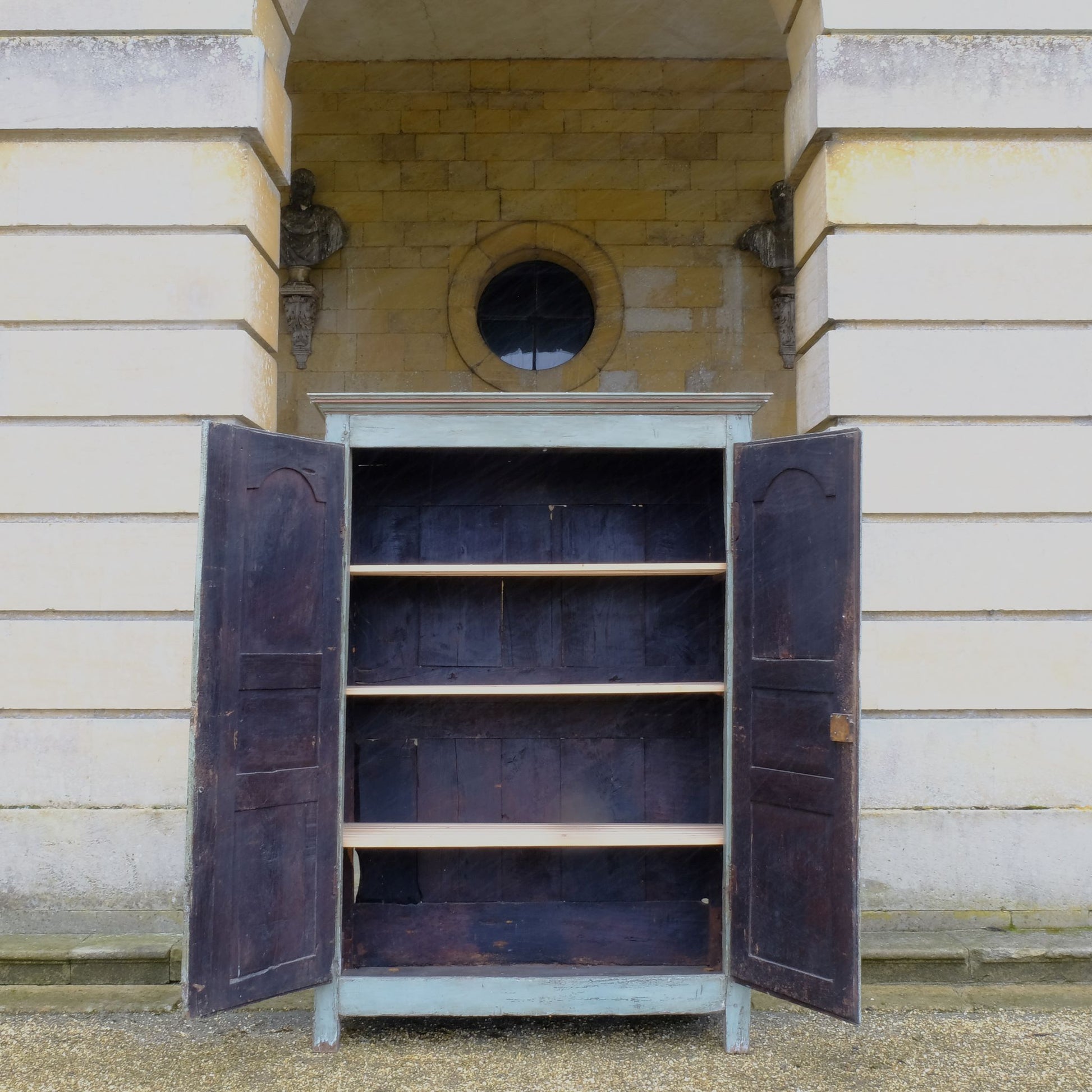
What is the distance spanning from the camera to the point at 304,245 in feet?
22.6

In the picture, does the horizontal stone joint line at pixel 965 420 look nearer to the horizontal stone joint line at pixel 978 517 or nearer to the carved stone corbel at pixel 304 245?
the horizontal stone joint line at pixel 978 517

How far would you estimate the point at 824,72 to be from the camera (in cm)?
383

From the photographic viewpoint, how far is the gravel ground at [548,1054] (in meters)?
2.68

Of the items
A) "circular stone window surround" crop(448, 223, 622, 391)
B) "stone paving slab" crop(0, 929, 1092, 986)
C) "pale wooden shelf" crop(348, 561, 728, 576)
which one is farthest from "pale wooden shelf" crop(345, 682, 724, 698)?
"circular stone window surround" crop(448, 223, 622, 391)

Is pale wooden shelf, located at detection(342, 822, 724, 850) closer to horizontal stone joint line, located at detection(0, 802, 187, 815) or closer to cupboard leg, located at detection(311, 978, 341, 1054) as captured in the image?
cupboard leg, located at detection(311, 978, 341, 1054)

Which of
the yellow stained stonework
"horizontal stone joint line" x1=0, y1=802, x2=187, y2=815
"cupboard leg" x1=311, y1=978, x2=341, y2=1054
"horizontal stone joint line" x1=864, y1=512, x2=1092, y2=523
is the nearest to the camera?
"cupboard leg" x1=311, y1=978, x2=341, y2=1054

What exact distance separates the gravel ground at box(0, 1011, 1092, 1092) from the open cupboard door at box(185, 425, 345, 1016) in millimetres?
306

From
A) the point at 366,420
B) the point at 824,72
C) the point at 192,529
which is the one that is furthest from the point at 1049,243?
the point at 192,529

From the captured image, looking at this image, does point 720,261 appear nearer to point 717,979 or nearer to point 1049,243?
point 1049,243

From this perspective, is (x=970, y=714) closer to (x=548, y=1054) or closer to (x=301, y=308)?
(x=548, y=1054)

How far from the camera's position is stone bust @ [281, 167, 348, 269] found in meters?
6.89

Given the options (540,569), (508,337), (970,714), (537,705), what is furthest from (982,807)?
(508,337)

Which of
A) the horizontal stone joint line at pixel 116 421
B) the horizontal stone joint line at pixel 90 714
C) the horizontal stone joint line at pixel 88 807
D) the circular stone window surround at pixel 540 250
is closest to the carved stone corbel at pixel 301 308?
the circular stone window surround at pixel 540 250

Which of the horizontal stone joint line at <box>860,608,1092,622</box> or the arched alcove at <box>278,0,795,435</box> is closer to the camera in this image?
the horizontal stone joint line at <box>860,608,1092,622</box>
